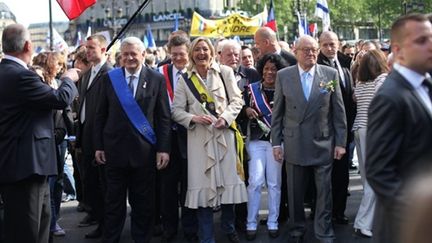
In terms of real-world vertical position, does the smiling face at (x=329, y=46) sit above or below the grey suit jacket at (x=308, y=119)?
above

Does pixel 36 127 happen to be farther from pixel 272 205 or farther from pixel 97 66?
pixel 272 205

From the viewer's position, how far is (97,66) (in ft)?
27.0

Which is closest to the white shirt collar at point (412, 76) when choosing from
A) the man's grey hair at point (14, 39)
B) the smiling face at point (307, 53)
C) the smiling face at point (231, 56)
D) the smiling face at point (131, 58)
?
the man's grey hair at point (14, 39)

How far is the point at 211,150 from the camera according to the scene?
7258 millimetres

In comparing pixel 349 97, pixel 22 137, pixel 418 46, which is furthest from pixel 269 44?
pixel 418 46

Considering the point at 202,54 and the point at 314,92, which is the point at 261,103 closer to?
the point at 314,92

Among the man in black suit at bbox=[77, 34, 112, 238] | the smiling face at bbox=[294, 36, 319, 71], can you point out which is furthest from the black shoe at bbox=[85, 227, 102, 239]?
the smiling face at bbox=[294, 36, 319, 71]

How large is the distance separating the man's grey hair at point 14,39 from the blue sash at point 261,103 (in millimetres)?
2917

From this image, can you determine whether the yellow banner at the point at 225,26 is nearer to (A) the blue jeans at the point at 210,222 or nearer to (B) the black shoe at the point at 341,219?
(B) the black shoe at the point at 341,219

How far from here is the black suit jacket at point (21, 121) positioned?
5762mm

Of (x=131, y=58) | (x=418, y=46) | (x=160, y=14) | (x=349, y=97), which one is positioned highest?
(x=160, y=14)

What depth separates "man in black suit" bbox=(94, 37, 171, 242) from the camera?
7.04 metres

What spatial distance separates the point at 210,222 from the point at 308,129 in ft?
4.65

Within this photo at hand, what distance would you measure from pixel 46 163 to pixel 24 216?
48 centimetres
